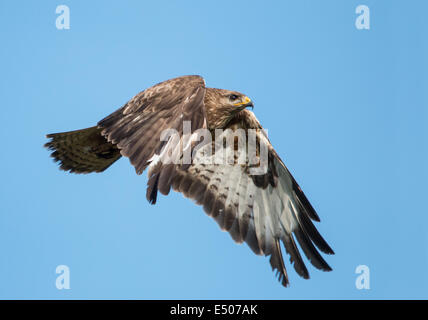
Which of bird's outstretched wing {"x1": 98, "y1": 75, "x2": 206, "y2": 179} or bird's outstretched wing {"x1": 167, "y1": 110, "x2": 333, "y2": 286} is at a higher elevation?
bird's outstretched wing {"x1": 98, "y1": 75, "x2": 206, "y2": 179}

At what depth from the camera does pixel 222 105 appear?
24.5 feet

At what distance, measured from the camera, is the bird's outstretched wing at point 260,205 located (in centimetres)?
738

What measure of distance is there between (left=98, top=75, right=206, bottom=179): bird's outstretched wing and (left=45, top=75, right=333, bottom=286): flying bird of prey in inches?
0.7

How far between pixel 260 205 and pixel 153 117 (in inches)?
96.3

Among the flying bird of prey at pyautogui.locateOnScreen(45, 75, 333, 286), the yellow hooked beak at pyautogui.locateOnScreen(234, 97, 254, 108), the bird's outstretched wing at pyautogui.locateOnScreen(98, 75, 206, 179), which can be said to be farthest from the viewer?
the yellow hooked beak at pyautogui.locateOnScreen(234, 97, 254, 108)

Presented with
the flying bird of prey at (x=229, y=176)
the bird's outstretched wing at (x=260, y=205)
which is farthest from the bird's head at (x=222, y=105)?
the bird's outstretched wing at (x=260, y=205)

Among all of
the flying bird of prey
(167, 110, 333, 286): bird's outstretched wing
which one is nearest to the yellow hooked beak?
the flying bird of prey

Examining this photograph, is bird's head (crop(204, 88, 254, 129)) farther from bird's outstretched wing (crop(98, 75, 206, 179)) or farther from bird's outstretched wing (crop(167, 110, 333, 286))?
bird's outstretched wing (crop(98, 75, 206, 179))

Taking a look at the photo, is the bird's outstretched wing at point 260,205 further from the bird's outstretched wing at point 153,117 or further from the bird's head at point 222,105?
the bird's outstretched wing at point 153,117

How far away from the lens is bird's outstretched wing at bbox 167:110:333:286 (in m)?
7.38

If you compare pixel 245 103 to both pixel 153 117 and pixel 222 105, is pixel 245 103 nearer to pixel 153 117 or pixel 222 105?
pixel 222 105

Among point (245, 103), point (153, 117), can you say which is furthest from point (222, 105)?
point (153, 117)

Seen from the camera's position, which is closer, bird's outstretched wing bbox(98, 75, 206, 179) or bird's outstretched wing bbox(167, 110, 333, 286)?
bird's outstretched wing bbox(98, 75, 206, 179)

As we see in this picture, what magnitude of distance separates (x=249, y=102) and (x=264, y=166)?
1.10 meters
